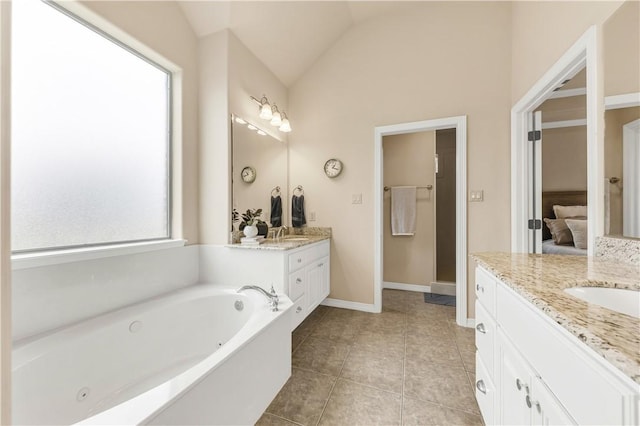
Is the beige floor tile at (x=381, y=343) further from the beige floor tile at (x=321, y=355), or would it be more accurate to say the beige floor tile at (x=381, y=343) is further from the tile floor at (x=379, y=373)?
the beige floor tile at (x=321, y=355)

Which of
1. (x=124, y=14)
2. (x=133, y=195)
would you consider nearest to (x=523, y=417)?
(x=133, y=195)

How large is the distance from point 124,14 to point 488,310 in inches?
104

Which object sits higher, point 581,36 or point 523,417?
point 581,36

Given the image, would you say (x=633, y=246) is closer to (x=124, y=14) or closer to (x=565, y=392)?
(x=565, y=392)

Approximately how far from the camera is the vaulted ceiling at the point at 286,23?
6.23 feet

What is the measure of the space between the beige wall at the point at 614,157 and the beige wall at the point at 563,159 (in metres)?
0.40

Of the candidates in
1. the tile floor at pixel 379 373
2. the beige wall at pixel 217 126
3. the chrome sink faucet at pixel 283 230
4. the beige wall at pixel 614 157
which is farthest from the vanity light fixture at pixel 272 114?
the beige wall at pixel 614 157

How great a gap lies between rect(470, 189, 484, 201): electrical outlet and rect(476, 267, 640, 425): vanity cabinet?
132 centimetres

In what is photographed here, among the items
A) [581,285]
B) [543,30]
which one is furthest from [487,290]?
[543,30]

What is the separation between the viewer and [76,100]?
4.44 ft

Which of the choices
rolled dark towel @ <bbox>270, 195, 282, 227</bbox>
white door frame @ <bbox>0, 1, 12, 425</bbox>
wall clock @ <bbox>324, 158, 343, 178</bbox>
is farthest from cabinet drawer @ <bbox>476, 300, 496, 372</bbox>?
rolled dark towel @ <bbox>270, 195, 282, 227</bbox>

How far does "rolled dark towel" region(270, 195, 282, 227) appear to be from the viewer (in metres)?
2.65

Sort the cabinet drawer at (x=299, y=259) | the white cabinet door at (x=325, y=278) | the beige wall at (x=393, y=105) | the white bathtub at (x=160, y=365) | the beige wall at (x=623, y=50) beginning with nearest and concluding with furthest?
1. the white bathtub at (x=160, y=365)
2. the beige wall at (x=623, y=50)
3. the cabinet drawer at (x=299, y=259)
4. the beige wall at (x=393, y=105)
5. the white cabinet door at (x=325, y=278)

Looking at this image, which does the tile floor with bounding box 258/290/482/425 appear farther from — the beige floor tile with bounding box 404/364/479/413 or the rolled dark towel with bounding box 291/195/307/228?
the rolled dark towel with bounding box 291/195/307/228
